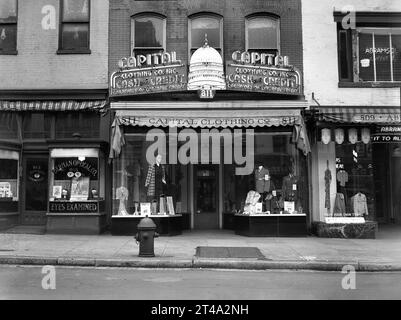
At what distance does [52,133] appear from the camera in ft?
52.7

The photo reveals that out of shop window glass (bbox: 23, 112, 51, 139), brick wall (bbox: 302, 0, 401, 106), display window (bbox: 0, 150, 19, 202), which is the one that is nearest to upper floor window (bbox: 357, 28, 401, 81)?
brick wall (bbox: 302, 0, 401, 106)

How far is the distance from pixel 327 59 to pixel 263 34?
7.33 feet

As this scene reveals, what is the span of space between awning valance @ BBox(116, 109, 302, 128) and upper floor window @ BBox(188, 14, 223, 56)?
247 cm

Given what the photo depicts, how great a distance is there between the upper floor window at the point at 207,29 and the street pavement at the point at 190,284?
27.9 feet

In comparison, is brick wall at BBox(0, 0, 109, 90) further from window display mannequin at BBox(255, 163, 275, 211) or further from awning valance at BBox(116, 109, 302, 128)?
window display mannequin at BBox(255, 163, 275, 211)

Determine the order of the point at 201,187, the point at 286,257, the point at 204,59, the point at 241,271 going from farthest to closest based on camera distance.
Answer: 1. the point at 201,187
2. the point at 204,59
3. the point at 286,257
4. the point at 241,271

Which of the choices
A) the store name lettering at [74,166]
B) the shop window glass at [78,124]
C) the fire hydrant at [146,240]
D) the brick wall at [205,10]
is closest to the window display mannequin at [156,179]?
the store name lettering at [74,166]

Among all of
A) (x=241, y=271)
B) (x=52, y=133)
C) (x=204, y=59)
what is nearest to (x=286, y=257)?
(x=241, y=271)

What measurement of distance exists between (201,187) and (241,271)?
7003 mm

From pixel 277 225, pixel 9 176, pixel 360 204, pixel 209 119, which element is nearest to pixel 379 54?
pixel 360 204

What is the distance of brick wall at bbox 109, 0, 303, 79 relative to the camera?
16.1m

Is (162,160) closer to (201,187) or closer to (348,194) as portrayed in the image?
(201,187)

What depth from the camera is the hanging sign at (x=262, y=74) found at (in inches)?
597

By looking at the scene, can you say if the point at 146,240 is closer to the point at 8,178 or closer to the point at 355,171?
the point at 8,178
